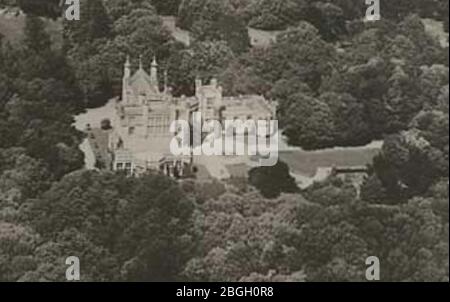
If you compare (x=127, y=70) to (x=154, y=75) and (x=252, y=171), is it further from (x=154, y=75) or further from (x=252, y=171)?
(x=252, y=171)

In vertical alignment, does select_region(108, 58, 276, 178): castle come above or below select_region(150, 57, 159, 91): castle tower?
below

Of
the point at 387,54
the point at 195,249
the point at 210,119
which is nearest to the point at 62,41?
the point at 210,119

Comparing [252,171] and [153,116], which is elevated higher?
[153,116]

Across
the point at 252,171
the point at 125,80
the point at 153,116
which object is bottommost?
the point at 252,171

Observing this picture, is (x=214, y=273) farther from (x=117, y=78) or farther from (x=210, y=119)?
(x=117, y=78)

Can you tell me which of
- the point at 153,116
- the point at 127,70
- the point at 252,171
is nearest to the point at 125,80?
the point at 127,70

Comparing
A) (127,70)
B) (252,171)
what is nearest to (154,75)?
(127,70)
